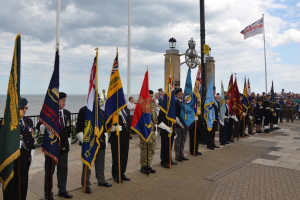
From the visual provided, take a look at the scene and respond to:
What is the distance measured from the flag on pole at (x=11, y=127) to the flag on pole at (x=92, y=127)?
5.12ft

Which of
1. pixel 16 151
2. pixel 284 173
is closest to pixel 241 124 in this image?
pixel 284 173

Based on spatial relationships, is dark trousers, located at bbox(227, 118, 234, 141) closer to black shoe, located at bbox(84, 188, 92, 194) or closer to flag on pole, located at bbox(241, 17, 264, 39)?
black shoe, located at bbox(84, 188, 92, 194)

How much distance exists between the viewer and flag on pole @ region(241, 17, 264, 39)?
20984mm

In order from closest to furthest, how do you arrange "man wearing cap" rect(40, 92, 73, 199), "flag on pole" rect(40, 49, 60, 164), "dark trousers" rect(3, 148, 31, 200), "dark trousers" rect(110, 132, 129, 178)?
1. "dark trousers" rect(3, 148, 31, 200)
2. "flag on pole" rect(40, 49, 60, 164)
3. "man wearing cap" rect(40, 92, 73, 199)
4. "dark trousers" rect(110, 132, 129, 178)

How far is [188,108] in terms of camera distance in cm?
794

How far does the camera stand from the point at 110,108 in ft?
18.4

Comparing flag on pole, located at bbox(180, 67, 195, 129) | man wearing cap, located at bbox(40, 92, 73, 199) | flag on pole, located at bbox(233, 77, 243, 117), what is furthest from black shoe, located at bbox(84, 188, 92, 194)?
flag on pole, located at bbox(233, 77, 243, 117)

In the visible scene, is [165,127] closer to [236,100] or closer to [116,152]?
[116,152]

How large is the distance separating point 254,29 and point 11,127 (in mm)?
21761

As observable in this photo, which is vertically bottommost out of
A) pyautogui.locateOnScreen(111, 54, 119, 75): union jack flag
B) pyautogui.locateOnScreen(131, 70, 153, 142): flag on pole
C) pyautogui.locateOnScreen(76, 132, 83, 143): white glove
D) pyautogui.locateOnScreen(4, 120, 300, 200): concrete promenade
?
pyautogui.locateOnScreen(4, 120, 300, 200): concrete promenade

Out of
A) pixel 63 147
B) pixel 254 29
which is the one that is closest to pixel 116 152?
pixel 63 147

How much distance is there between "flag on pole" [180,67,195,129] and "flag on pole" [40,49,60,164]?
13.8 feet

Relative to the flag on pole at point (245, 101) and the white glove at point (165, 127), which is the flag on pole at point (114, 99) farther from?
the flag on pole at point (245, 101)

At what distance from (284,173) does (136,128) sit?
4151mm
